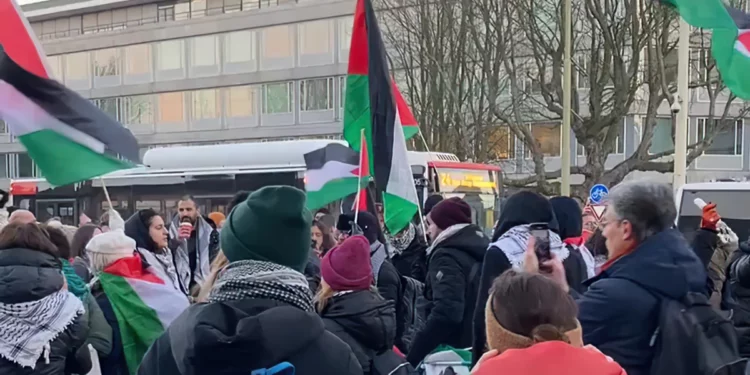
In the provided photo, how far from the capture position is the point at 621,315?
328cm

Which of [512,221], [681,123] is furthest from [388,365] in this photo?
[681,123]

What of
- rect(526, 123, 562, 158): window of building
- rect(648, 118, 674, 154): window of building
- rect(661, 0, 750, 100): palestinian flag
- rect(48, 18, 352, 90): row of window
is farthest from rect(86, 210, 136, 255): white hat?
rect(48, 18, 352, 90): row of window

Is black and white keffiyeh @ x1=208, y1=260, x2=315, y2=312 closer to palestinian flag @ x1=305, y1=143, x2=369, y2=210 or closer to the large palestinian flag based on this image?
the large palestinian flag

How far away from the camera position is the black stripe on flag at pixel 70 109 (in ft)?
17.2

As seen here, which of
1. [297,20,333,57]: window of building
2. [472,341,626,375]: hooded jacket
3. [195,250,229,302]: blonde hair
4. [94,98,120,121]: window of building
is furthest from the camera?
[94,98,120,121]: window of building

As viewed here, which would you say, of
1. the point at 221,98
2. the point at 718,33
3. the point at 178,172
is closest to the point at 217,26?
the point at 221,98

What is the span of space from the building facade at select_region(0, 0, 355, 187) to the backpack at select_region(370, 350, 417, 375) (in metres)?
37.3

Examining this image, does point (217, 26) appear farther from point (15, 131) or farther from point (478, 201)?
point (15, 131)

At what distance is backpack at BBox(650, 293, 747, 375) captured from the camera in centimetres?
318

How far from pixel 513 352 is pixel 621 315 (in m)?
1.19

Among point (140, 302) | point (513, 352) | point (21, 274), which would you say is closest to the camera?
point (513, 352)

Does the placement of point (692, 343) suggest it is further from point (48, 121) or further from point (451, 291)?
point (48, 121)

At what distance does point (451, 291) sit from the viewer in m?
5.14

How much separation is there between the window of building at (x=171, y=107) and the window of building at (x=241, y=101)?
2955mm
